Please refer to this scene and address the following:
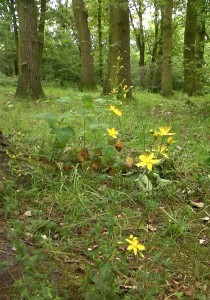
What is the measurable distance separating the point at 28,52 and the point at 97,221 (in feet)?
22.2

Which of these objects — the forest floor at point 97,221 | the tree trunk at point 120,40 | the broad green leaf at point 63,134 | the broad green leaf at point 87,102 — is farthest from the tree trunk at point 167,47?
the broad green leaf at point 63,134

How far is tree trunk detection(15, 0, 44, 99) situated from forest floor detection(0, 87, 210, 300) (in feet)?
14.9

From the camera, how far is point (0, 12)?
14.3m

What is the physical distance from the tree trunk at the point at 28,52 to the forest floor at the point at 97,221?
4.54 m

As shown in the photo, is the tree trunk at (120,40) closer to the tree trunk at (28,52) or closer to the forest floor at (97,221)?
the tree trunk at (28,52)

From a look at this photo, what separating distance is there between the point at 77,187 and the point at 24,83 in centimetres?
615

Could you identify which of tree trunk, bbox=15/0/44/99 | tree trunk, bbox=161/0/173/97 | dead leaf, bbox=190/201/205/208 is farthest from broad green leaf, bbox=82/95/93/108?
tree trunk, bbox=161/0/173/97

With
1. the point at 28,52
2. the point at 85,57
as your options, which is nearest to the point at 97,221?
the point at 28,52

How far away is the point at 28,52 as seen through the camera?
8.31 metres

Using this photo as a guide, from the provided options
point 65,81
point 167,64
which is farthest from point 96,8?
point 167,64

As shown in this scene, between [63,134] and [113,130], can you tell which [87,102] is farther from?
[113,130]

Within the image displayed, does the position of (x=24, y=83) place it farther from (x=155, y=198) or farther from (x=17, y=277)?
(x=17, y=277)

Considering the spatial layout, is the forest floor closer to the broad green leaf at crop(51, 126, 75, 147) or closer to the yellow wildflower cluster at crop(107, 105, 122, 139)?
the broad green leaf at crop(51, 126, 75, 147)

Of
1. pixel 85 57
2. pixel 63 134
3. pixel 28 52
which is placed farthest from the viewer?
pixel 85 57
